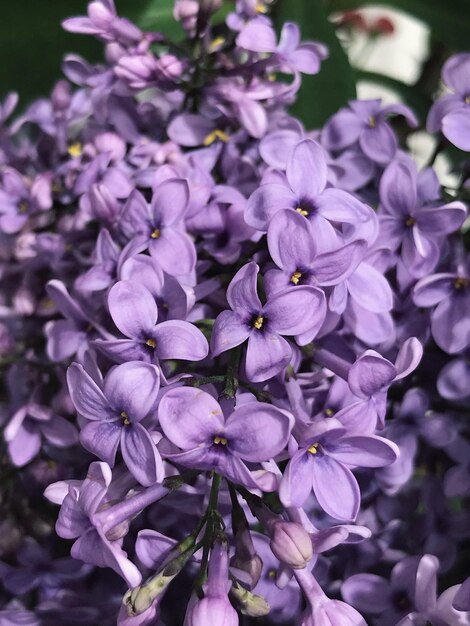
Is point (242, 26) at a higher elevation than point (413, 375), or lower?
higher

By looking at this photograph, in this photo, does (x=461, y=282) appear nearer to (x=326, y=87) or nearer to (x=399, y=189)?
(x=399, y=189)

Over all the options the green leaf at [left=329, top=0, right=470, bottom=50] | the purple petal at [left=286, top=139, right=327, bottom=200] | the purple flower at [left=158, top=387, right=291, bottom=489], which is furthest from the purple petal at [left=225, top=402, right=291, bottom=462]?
the green leaf at [left=329, top=0, right=470, bottom=50]

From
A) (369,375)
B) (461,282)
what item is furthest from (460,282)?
(369,375)

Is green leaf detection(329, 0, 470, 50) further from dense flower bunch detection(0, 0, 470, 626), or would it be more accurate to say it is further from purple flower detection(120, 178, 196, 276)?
purple flower detection(120, 178, 196, 276)

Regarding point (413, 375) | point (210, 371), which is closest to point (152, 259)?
point (210, 371)

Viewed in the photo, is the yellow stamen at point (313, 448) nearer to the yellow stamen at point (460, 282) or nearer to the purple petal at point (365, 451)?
the purple petal at point (365, 451)

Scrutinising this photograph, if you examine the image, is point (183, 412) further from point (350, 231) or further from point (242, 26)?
point (242, 26)
